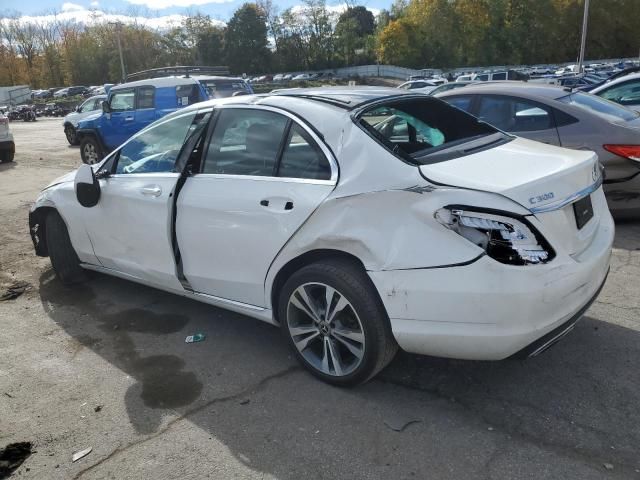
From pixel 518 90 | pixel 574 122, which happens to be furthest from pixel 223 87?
pixel 574 122

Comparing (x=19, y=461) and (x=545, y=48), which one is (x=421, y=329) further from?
(x=545, y=48)

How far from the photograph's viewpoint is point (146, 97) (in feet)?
40.0

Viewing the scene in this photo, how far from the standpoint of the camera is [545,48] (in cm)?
7212

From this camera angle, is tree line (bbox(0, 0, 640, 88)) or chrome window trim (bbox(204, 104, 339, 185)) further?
tree line (bbox(0, 0, 640, 88))

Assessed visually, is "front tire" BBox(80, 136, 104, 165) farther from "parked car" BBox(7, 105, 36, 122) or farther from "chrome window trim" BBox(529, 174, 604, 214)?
"parked car" BBox(7, 105, 36, 122)

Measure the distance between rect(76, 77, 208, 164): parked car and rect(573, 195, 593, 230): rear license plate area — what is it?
30.7 feet

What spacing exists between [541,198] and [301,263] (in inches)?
53.9

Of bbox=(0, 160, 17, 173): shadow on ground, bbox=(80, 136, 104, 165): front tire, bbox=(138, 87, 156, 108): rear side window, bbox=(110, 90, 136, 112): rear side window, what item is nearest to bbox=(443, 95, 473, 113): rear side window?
bbox=(138, 87, 156, 108): rear side window

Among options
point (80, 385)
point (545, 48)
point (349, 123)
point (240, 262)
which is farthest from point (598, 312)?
point (545, 48)

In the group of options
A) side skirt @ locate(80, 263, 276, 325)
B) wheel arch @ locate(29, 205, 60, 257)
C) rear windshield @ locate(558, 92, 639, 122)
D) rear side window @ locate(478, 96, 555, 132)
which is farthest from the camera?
rear side window @ locate(478, 96, 555, 132)

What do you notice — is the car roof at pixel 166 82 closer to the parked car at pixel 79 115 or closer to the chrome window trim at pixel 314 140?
the parked car at pixel 79 115

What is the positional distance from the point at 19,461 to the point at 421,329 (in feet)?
7.06

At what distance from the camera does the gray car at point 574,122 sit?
5770 millimetres

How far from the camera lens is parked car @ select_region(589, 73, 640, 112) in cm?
872
